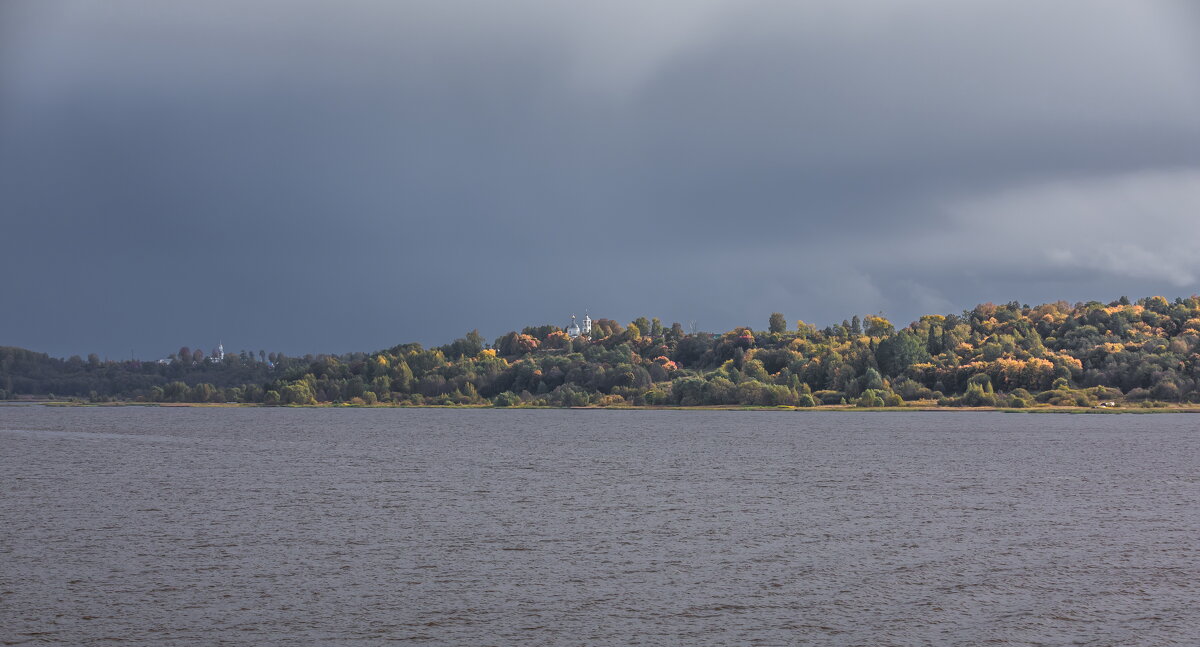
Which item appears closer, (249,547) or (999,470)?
(249,547)

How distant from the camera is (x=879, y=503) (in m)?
78.5

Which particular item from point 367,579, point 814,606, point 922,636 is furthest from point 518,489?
point 922,636

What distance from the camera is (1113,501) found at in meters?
79.8

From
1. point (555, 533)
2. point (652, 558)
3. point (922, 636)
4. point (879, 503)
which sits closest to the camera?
point (922, 636)

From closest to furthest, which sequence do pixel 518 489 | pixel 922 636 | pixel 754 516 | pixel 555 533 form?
pixel 922 636 < pixel 555 533 < pixel 754 516 < pixel 518 489

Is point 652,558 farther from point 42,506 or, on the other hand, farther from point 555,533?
point 42,506

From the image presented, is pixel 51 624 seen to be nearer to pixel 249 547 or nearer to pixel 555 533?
pixel 249 547

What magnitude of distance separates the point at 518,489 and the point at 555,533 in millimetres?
27203

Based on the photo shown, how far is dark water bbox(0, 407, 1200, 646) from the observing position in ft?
128

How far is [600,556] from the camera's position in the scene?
5394cm

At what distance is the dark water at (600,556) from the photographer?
38.9 metres

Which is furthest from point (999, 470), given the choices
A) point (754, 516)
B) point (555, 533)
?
point (555, 533)

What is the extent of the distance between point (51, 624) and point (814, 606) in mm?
27947

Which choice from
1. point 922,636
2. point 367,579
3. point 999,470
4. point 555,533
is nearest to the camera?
point 922,636
